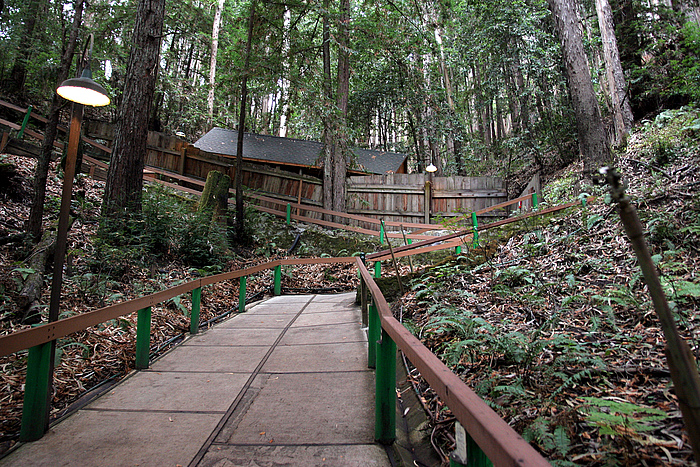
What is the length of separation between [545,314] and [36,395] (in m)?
3.76

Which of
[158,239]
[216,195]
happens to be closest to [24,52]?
[216,195]

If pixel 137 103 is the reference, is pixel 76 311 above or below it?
below

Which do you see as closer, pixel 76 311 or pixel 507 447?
pixel 507 447

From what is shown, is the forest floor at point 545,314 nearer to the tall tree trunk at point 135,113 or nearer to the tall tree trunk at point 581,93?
the tall tree trunk at point 581,93

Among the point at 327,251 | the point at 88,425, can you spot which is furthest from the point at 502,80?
the point at 88,425

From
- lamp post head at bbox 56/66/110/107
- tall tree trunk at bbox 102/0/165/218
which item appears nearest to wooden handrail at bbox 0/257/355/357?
lamp post head at bbox 56/66/110/107

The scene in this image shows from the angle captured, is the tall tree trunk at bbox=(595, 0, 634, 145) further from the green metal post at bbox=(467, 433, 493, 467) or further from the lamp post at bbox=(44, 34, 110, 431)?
the lamp post at bbox=(44, 34, 110, 431)

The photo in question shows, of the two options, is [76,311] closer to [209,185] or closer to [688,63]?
[209,185]

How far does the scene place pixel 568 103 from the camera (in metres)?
12.4

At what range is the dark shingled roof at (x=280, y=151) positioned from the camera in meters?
17.0

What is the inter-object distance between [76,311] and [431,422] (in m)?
4.06

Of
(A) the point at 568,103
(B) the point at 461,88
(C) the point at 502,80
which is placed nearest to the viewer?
(A) the point at 568,103

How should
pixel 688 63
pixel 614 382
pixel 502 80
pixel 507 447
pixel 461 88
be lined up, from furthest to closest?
pixel 461 88
pixel 502 80
pixel 688 63
pixel 614 382
pixel 507 447

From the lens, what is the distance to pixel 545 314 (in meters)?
3.34
